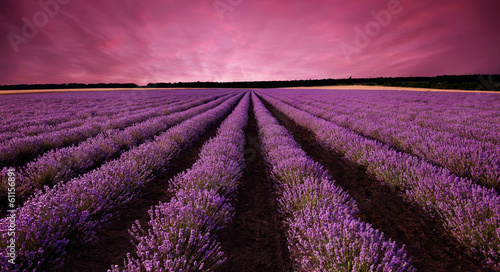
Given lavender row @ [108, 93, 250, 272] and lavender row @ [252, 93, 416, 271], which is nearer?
lavender row @ [252, 93, 416, 271]

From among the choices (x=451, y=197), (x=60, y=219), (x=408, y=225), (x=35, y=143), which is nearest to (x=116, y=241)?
(x=60, y=219)

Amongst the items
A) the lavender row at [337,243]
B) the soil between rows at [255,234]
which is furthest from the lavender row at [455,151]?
the soil between rows at [255,234]

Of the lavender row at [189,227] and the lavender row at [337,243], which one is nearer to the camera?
the lavender row at [337,243]

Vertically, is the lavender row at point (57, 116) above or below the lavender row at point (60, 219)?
above

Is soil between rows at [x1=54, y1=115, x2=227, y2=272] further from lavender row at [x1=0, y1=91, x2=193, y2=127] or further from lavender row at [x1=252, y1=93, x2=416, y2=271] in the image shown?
lavender row at [x1=0, y1=91, x2=193, y2=127]

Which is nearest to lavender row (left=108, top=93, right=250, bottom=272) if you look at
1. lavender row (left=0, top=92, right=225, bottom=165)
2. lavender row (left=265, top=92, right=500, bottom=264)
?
lavender row (left=265, top=92, right=500, bottom=264)

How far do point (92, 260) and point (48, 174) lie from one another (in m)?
2.01

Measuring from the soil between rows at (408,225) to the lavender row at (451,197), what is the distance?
0.39ft

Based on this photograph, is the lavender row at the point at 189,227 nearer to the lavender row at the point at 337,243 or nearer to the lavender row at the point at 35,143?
the lavender row at the point at 337,243

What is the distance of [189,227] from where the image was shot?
185cm

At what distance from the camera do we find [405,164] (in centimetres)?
329

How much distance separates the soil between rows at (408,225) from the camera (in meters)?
1.93

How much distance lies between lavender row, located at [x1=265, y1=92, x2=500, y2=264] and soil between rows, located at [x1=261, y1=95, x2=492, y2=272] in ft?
0.39

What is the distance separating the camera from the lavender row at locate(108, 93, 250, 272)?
60.9 inches
